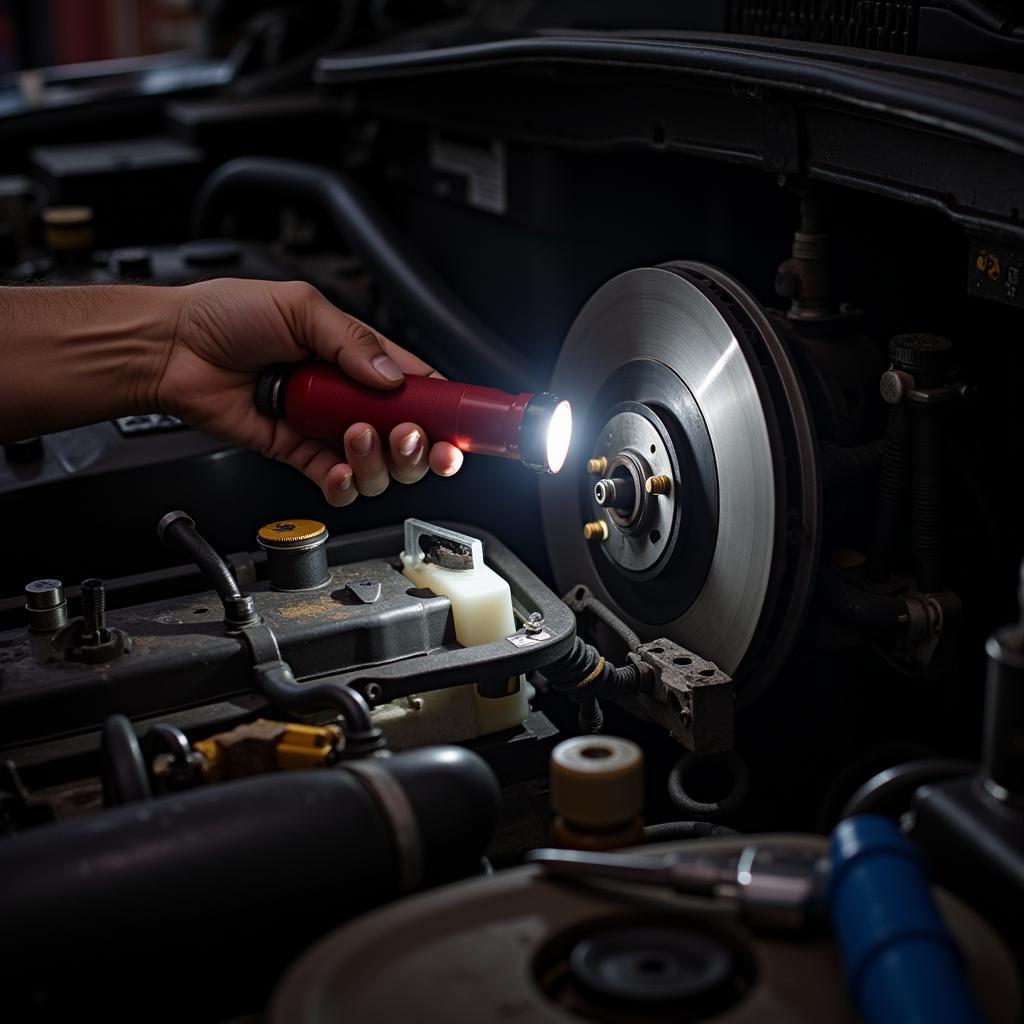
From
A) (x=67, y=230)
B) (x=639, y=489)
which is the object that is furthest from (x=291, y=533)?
(x=67, y=230)

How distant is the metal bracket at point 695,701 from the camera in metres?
1.12

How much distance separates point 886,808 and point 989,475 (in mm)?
604

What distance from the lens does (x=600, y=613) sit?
1.28m

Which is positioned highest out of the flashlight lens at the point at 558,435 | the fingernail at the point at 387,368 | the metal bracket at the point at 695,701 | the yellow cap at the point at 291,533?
the fingernail at the point at 387,368

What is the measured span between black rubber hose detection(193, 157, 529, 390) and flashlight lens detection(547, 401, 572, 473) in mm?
461

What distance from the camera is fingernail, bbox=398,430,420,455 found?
1.18m

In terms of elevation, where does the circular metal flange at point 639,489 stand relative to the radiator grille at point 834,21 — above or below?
below

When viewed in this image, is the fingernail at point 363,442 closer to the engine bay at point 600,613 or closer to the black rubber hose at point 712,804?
the engine bay at point 600,613

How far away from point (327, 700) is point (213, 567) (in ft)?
0.69

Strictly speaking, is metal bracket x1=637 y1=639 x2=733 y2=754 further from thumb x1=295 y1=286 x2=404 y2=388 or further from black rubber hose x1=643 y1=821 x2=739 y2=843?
thumb x1=295 y1=286 x2=404 y2=388

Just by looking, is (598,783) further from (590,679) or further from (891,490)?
(891,490)

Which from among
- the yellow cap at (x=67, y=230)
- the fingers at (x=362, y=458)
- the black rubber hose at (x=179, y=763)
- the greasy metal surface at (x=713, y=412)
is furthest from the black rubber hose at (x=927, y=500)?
the yellow cap at (x=67, y=230)

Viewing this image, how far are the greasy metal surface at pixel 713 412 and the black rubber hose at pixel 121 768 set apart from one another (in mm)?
518

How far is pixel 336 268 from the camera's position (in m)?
2.09
